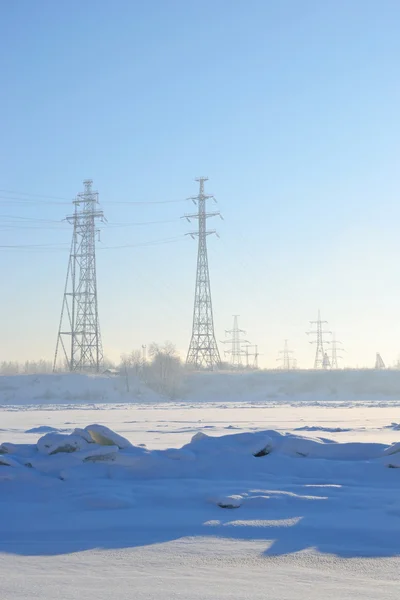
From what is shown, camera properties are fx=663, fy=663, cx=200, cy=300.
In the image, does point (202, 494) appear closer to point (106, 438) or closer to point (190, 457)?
point (190, 457)

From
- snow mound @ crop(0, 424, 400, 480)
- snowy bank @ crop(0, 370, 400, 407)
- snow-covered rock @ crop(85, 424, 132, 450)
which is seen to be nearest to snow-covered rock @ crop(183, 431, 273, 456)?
snow mound @ crop(0, 424, 400, 480)

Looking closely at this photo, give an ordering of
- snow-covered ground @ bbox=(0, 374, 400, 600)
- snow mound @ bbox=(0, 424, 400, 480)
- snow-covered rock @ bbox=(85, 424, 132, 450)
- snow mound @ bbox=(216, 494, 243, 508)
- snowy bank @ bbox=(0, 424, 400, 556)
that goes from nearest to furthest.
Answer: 1. snow-covered ground @ bbox=(0, 374, 400, 600)
2. snowy bank @ bbox=(0, 424, 400, 556)
3. snow mound @ bbox=(216, 494, 243, 508)
4. snow mound @ bbox=(0, 424, 400, 480)
5. snow-covered rock @ bbox=(85, 424, 132, 450)

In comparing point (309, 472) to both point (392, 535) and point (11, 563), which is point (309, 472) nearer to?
point (392, 535)

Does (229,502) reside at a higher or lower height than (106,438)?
lower

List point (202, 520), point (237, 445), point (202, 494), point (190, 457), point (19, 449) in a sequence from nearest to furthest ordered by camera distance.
Answer: point (202, 520)
point (202, 494)
point (190, 457)
point (19, 449)
point (237, 445)

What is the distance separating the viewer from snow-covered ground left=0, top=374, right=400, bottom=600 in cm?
379

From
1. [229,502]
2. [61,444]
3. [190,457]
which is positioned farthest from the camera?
[61,444]

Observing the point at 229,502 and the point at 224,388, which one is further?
the point at 224,388

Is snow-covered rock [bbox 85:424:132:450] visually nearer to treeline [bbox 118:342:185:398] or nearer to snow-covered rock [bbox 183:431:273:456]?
snow-covered rock [bbox 183:431:273:456]

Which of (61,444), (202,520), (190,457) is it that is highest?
(61,444)

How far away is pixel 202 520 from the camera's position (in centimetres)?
524

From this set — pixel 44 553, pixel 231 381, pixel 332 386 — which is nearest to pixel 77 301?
pixel 231 381

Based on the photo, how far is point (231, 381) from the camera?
151ft

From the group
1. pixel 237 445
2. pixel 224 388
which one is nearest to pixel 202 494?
pixel 237 445
